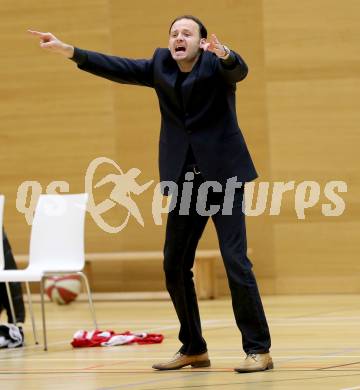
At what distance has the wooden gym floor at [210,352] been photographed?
459 centimetres

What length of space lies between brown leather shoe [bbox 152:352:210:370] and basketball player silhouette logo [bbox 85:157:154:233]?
5295 mm

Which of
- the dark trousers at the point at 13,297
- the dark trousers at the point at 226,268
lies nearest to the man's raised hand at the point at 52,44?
the dark trousers at the point at 226,268

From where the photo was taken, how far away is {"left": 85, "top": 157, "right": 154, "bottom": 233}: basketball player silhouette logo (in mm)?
10375

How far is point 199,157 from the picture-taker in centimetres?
483

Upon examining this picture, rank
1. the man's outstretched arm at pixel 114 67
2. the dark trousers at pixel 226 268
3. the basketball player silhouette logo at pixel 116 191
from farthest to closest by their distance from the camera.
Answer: the basketball player silhouette logo at pixel 116 191 → the man's outstretched arm at pixel 114 67 → the dark trousers at pixel 226 268

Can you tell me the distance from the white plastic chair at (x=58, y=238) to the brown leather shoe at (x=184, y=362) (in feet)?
5.60

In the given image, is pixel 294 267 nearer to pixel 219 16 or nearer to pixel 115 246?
pixel 115 246

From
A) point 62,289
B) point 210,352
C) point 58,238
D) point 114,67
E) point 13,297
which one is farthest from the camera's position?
point 62,289

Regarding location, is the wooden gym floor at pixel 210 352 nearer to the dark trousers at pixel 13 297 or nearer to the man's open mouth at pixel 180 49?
the dark trousers at pixel 13 297

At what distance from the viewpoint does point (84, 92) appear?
10.5m

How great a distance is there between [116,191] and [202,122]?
5.64m

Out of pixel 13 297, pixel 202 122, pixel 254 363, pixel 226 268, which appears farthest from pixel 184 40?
pixel 13 297

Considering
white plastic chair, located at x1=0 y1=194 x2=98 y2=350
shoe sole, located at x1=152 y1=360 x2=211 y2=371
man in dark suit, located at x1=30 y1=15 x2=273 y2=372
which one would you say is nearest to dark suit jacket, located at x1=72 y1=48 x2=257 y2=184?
man in dark suit, located at x1=30 y1=15 x2=273 y2=372

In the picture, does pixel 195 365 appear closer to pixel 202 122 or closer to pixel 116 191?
pixel 202 122
